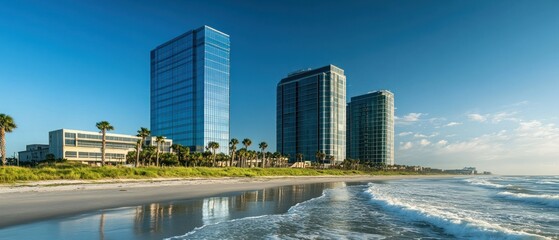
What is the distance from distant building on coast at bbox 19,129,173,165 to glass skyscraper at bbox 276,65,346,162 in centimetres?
8535

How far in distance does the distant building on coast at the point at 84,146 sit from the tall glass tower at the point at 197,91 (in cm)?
2665

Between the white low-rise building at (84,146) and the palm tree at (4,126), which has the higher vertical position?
the palm tree at (4,126)

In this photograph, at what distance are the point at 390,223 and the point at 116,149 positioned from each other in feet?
383

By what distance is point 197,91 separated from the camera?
141625 mm

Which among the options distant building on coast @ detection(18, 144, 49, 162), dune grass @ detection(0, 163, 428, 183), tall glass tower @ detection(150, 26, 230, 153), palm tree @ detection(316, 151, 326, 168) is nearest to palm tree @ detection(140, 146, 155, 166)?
dune grass @ detection(0, 163, 428, 183)

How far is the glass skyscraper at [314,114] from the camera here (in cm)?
16312

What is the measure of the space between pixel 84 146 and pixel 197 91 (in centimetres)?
4980

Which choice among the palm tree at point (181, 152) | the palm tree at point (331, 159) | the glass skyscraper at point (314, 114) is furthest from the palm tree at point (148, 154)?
the glass skyscraper at point (314, 114)

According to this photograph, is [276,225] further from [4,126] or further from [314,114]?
[314,114]

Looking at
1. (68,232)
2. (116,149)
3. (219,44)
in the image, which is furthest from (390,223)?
(219,44)

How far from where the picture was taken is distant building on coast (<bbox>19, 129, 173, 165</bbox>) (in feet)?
338

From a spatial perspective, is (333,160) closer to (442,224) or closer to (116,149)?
(116,149)

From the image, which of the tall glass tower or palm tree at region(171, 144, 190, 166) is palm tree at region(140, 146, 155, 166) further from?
the tall glass tower

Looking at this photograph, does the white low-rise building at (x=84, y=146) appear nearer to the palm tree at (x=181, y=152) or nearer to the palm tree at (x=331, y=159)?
the palm tree at (x=181, y=152)
